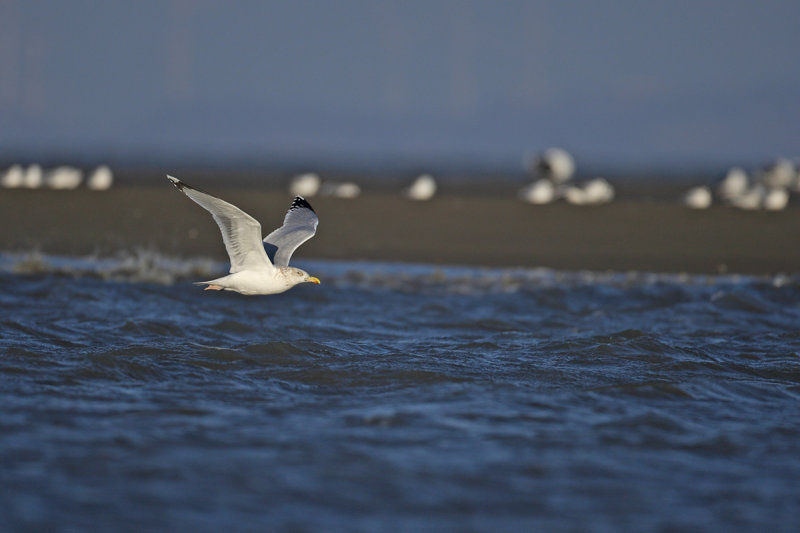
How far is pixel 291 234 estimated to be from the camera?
10133 millimetres

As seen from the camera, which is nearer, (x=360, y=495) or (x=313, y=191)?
(x=360, y=495)

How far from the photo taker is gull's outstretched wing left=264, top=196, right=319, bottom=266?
31.6ft

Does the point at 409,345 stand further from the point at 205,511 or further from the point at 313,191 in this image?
the point at 313,191

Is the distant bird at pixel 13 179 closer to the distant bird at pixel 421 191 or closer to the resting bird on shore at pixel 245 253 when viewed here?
the distant bird at pixel 421 191

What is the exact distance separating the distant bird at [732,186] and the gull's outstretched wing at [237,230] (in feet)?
46.1

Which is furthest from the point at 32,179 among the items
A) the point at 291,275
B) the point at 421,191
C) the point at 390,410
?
the point at 390,410

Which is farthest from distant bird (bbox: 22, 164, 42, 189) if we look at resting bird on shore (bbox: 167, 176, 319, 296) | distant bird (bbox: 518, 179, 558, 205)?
resting bird on shore (bbox: 167, 176, 319, 296)

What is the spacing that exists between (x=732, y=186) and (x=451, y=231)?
7.36 meters

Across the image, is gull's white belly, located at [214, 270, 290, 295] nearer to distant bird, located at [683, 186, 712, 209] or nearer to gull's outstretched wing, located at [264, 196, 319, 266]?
gull's outstretched wing, located at [264, 196, 319, 266]

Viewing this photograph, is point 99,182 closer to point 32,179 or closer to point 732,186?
point 32,179

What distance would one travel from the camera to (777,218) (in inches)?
741

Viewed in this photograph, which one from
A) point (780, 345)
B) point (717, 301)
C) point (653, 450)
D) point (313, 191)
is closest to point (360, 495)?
point (653, 450)

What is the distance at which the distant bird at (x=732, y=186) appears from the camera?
21272 millimetres

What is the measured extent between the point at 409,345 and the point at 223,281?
1887mm
